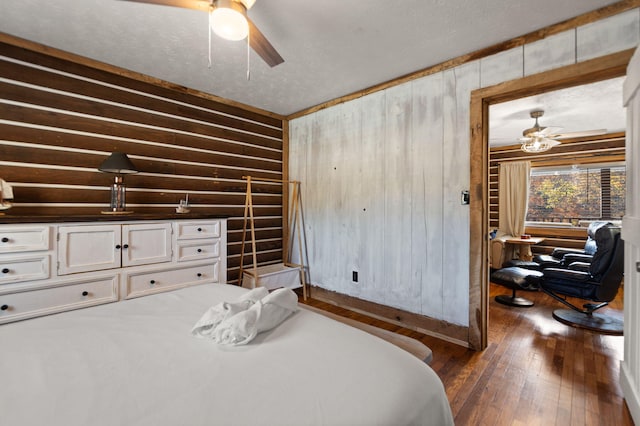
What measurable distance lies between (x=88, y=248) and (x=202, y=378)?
6.03ft

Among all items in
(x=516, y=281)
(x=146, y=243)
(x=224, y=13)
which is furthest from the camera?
(x=516, y=281)

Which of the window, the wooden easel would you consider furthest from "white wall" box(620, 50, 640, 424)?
the window

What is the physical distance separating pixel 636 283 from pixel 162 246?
3.24 meters

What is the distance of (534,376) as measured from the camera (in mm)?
2047

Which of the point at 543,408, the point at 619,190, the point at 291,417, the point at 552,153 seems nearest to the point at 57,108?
the point at 291,417

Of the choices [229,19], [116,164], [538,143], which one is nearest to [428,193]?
[229,19]

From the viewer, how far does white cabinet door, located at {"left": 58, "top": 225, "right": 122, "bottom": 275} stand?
79.3 inches

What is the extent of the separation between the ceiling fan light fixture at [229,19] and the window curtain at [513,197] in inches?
227

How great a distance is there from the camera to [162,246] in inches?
96.6

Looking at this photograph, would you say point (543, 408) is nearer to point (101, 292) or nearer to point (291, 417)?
point (291, 417)

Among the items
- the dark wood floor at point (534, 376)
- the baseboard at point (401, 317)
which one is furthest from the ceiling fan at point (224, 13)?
the baseboard at point (401, 317)

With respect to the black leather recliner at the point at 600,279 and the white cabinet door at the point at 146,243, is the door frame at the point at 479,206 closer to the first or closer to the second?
the black leather recliner at the point at 600,279

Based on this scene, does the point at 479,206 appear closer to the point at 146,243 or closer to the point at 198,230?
the point at 198,230

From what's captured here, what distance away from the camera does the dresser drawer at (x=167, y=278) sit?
7.55 feet
